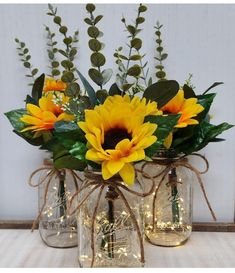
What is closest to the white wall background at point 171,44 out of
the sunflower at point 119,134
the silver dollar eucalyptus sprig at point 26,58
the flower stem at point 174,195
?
the silver dollar eucalyptus sprig at point 26,58

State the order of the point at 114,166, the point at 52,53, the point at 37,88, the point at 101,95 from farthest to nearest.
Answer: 1. the point at 52,53
2. the point at 37,88
3. the point at 101,95
4. the point at 114,166

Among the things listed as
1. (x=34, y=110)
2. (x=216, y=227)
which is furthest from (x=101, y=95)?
(x=216, y=227)

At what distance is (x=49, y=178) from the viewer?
85cm

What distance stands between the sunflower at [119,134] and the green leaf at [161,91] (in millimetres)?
37

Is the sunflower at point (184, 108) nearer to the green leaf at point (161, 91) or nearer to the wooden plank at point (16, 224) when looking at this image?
the green leaf at point (161, 91)

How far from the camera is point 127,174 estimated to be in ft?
2.01

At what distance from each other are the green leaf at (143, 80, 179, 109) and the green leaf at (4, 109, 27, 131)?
0.87ft

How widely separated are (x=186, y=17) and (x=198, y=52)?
9 centimetres

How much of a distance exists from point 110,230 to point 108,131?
0.67 feet

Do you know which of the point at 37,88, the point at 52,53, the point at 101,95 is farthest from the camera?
the point at 52,53

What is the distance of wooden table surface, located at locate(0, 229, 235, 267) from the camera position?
78cm

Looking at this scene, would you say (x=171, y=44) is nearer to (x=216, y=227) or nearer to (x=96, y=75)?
(x=96, y=75)

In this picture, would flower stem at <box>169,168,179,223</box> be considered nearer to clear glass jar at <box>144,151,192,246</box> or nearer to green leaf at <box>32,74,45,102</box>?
clear glass jar at <box>144,151,192,246</box>

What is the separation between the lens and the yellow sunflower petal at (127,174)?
612mm
